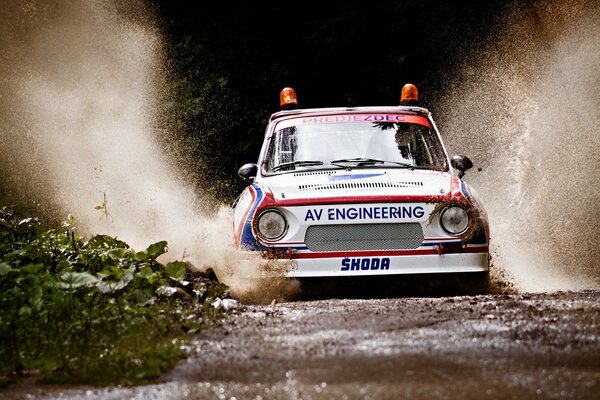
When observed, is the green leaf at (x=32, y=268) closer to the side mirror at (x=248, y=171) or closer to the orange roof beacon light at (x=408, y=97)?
the side mirror at (x=248, y=171)

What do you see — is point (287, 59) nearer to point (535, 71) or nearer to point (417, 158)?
point (535, 71)

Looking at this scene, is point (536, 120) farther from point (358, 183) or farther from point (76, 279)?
point (76, 279)

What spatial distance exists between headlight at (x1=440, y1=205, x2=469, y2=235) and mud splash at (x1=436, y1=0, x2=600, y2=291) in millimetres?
4454

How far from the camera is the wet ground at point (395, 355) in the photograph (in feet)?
15.2

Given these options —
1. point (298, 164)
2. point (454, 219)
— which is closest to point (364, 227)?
point (454, 219)

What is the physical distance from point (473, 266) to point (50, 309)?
326 centimetres

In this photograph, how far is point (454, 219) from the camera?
A: 838 cm

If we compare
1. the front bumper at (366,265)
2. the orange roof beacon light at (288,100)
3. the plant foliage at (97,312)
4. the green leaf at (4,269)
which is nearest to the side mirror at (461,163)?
the front bumper at (366,265)

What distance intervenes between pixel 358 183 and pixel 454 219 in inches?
32.4

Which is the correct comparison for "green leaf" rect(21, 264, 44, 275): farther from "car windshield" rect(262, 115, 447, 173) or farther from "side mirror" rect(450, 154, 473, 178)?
"side mirror" rect(450, 154, 473, 178)

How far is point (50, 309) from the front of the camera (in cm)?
698

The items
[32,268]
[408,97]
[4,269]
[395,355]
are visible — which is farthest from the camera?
[408,97]

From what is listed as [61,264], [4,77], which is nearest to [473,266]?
[61,264]

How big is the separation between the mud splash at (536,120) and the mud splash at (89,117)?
13.3 ft
